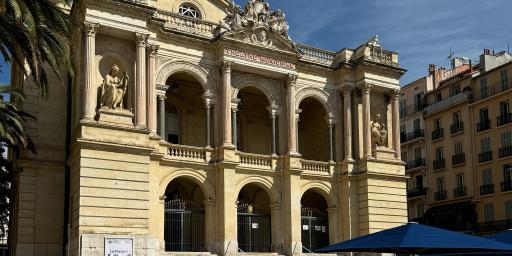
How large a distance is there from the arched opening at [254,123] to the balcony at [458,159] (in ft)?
62.2

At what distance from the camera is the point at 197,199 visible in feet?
105

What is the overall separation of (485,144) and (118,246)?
1196 inches

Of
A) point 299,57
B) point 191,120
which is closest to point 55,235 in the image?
point 191,120

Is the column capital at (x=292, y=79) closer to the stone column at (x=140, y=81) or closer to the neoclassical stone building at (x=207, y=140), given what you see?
the neoclassical stone building at (x=207, y=140)

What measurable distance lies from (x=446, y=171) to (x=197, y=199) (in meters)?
24.4

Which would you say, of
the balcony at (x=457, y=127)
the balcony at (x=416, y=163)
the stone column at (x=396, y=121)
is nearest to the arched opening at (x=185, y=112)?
the stone column at (x=396, y=121)

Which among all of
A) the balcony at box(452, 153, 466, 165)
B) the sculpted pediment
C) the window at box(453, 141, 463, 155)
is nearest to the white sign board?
the sculpted pediment

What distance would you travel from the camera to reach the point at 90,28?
26359 millimetres

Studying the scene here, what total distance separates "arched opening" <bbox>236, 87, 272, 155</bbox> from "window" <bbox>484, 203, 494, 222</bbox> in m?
19.3

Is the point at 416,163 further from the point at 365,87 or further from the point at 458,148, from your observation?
the point at 365,87

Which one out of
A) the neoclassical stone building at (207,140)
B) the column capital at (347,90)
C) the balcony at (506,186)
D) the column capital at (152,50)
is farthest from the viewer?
the balcony at (506,186)

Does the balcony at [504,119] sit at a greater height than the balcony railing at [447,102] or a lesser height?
lesser

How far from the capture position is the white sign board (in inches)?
966

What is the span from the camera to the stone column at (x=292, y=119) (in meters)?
31.6
